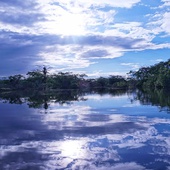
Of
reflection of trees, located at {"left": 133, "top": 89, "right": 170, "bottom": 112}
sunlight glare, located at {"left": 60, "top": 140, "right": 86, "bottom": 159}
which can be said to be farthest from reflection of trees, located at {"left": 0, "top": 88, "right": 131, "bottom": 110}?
sunlight glare, located at {"left": 60, "top": 140, "right": 86, "bottom": 159}

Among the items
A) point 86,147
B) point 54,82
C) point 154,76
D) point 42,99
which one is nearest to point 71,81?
point 54,82

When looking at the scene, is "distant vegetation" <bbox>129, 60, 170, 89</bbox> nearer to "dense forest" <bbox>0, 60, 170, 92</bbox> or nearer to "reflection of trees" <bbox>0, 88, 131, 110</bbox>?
"dense forest" <bbox>0, 60, 170, 92</bbox>

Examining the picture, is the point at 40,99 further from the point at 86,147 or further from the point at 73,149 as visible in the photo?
the point at 73,149

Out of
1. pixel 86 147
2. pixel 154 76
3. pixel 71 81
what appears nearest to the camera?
pixel 86 147

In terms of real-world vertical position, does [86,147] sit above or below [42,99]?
below

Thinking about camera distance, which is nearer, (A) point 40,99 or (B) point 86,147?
(B) point 86,147

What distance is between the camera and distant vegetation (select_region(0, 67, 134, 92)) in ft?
272

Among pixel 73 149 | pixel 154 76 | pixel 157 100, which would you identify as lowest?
pixel 73 149

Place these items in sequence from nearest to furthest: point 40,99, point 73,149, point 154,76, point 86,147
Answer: point 73,149 < point 86,147 < point 40,99 < point 154,76

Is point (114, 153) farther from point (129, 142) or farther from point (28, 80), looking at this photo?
point (28, 80)

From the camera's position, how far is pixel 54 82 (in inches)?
3450

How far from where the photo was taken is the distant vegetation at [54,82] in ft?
272

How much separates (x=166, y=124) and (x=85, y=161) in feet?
24.1

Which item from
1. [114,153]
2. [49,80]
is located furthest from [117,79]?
[114,153]
